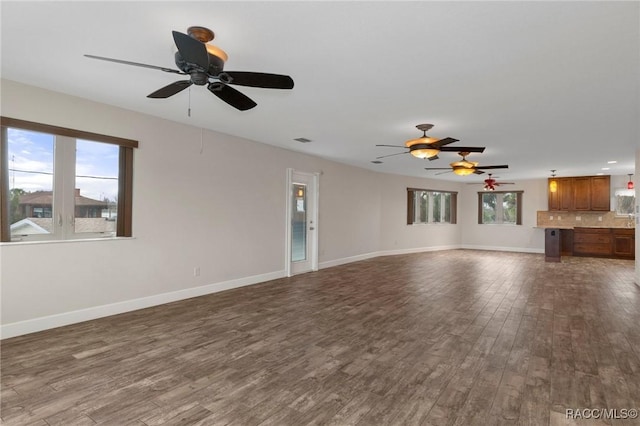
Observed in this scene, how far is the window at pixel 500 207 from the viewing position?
1147cm

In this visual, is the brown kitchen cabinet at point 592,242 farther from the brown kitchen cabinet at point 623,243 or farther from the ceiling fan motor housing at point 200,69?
the ceiling fan motor housing at point 200,69

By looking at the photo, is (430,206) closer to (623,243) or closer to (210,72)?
(623,243)

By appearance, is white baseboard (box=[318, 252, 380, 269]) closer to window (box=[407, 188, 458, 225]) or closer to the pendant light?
window (box=[407, 188, 458, 225])

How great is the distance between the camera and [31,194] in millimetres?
3541

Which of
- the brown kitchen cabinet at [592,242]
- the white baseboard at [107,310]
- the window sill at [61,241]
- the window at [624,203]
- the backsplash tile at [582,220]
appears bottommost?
the white baseboard at [107,310]

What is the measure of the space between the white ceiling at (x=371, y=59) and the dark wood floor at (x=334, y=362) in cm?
253

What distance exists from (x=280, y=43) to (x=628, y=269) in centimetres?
954

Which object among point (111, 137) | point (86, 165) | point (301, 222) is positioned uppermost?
point (111, 137)

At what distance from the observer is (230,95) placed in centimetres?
271

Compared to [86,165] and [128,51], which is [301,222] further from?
[128,51]

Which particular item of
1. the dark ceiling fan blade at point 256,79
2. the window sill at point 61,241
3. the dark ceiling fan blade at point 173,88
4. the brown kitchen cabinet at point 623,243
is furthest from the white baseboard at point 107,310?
the brown kitchen cabinet at point 623,243

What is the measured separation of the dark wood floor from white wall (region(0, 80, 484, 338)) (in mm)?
305

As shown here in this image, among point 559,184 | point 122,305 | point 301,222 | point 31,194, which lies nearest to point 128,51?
point 31,194

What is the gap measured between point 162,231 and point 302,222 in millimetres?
3099
